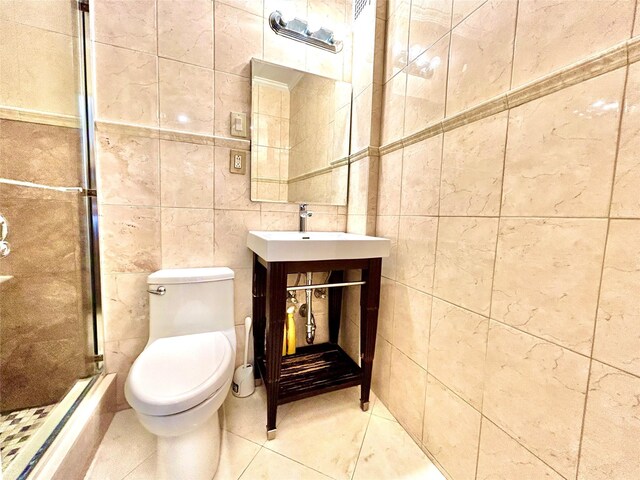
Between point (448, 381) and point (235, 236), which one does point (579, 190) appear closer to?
point (448, 381)

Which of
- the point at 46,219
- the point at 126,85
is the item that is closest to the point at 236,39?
the point at 126,85

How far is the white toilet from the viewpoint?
0.80m

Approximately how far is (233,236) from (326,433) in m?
1.06

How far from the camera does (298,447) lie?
1.12 meters

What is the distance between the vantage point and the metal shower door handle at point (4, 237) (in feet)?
3.01

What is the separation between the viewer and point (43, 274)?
114 centimetres

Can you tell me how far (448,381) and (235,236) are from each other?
1.18 meters

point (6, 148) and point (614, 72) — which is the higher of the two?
point (614, 72)

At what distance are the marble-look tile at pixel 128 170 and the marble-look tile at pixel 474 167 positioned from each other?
131cm

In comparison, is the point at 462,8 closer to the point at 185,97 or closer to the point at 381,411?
the point at 185,97

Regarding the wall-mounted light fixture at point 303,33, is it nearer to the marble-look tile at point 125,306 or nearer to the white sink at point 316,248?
the white sink at point 316,248

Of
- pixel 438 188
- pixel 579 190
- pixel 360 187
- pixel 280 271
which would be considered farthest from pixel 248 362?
pixel 579 190

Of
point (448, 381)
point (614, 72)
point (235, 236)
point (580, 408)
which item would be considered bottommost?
point (448, 381)

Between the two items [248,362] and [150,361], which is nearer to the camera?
[150,361]
